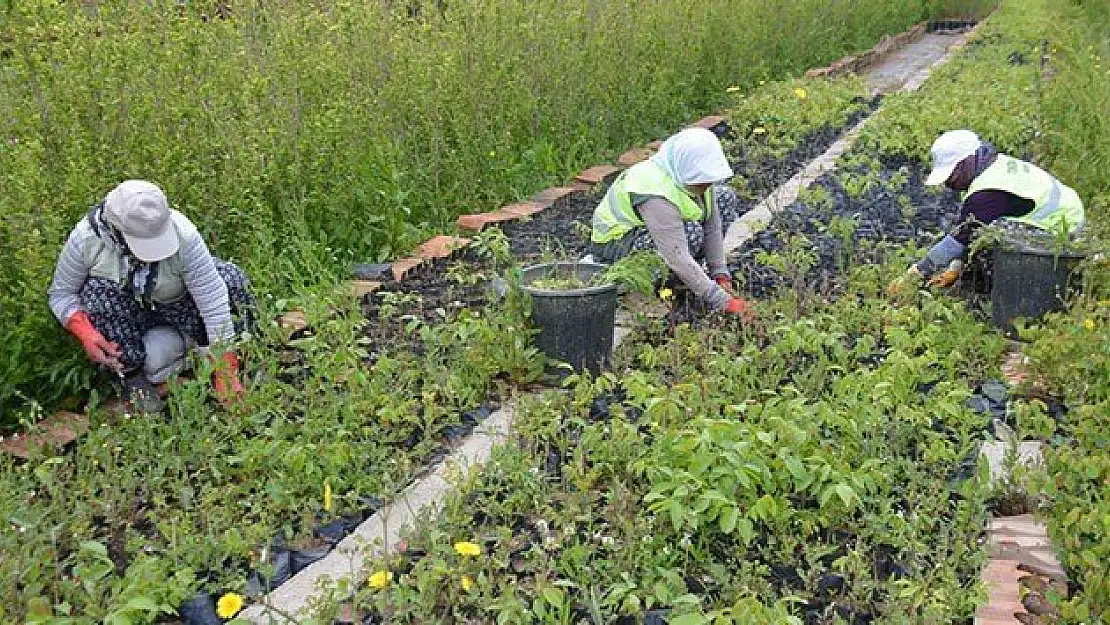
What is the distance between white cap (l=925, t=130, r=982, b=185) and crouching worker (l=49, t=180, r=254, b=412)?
10.1 feet

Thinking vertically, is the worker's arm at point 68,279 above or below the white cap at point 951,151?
above

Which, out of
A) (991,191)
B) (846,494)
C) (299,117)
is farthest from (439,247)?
(846,494)

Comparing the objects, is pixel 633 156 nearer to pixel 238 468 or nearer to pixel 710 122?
pixel 710 122

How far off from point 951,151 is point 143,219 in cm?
336

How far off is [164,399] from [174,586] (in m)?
1.26

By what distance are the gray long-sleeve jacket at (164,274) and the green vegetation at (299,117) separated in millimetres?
108

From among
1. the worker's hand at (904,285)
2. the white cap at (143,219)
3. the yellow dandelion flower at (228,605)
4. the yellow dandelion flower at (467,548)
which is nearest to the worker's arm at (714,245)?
the worker's hand at (904,285)

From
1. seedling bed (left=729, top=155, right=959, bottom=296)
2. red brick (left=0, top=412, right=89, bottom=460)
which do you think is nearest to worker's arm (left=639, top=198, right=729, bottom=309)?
seedling bed (left=729, top=155, right=959, bottom=296)

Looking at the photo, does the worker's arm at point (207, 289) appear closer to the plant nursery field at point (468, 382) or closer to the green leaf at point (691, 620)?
the plant nursery field at point (468, 382)

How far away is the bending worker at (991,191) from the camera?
496 cm

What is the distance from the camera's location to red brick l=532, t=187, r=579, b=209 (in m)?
6.58

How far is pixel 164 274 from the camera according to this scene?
156 inches

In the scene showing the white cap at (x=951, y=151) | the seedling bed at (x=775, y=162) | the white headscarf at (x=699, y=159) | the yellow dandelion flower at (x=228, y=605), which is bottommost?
the seedling bed at (x=775, y=162)

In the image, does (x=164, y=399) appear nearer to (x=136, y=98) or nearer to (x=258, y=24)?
(x=136, y=98)
